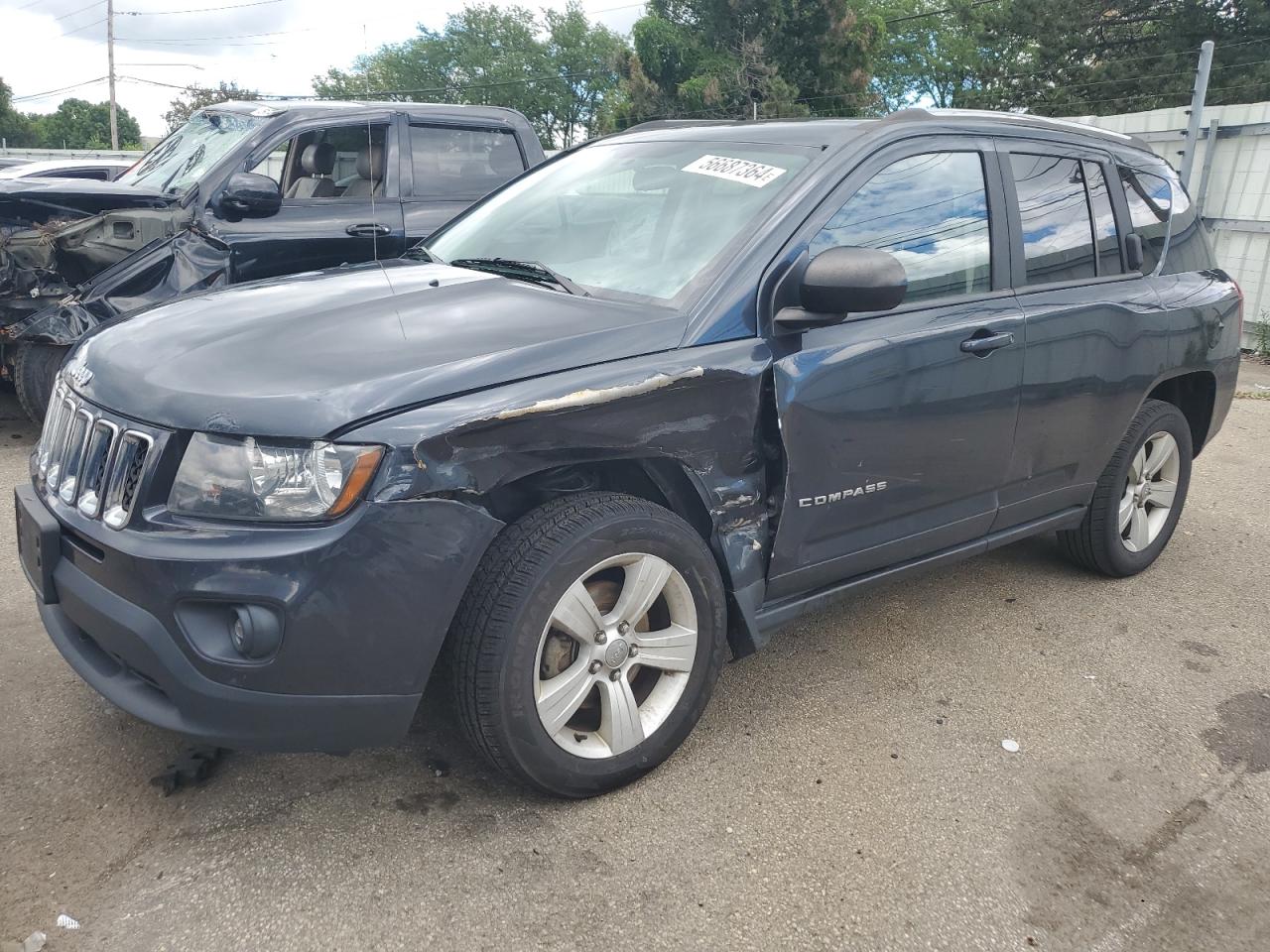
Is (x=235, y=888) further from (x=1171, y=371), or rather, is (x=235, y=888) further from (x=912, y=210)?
(x=1171, y=371)

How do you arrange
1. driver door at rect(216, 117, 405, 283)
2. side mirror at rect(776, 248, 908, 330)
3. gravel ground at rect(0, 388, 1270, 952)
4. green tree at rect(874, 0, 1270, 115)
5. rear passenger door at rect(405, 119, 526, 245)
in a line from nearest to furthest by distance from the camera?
gravel ground at rect(0, 388, 1270, 952)
side mirror at rect(776, 248, 908, 330)
driver door at rect(216, 117, 405, 283)
rear passenger door at rect(405, 119, 526, 245)
green tree at rect(874, 0, 1270, 115)

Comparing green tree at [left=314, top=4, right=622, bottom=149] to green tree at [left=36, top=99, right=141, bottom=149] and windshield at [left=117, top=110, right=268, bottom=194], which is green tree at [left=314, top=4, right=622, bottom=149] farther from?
windshield at [left=117, top=110, right=268, bottom=194]

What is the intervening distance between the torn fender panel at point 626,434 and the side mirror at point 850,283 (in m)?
0.19

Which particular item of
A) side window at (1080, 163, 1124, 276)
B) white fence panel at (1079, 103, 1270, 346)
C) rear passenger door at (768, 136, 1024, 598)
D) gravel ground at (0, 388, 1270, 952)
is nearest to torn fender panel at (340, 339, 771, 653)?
rear passenger door at (768, 136, 1024, 598)

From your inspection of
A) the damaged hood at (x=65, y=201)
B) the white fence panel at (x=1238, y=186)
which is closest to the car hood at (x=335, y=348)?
the damaged hood at (x=65, y=201)

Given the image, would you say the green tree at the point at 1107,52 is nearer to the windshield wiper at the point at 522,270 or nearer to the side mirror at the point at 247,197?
the side mirror at the point at 247,197

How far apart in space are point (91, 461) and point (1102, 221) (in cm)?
348

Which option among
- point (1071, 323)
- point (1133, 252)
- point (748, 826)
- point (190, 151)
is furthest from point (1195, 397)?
point (190, 151)

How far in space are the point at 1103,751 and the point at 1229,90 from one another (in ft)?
120

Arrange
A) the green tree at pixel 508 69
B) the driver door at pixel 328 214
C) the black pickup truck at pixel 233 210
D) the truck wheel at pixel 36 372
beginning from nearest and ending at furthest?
the truck wheel at pixel 36 372 < the black pickup truck at pixel 233 210 < the driver door at pixel 328 214 < the green tree at pixel 508 69

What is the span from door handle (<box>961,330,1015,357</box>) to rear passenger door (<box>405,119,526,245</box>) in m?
3.69

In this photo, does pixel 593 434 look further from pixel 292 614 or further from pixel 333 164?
pixel 333 164

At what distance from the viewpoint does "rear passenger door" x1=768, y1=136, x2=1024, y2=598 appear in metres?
2.89

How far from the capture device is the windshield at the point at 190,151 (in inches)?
241
